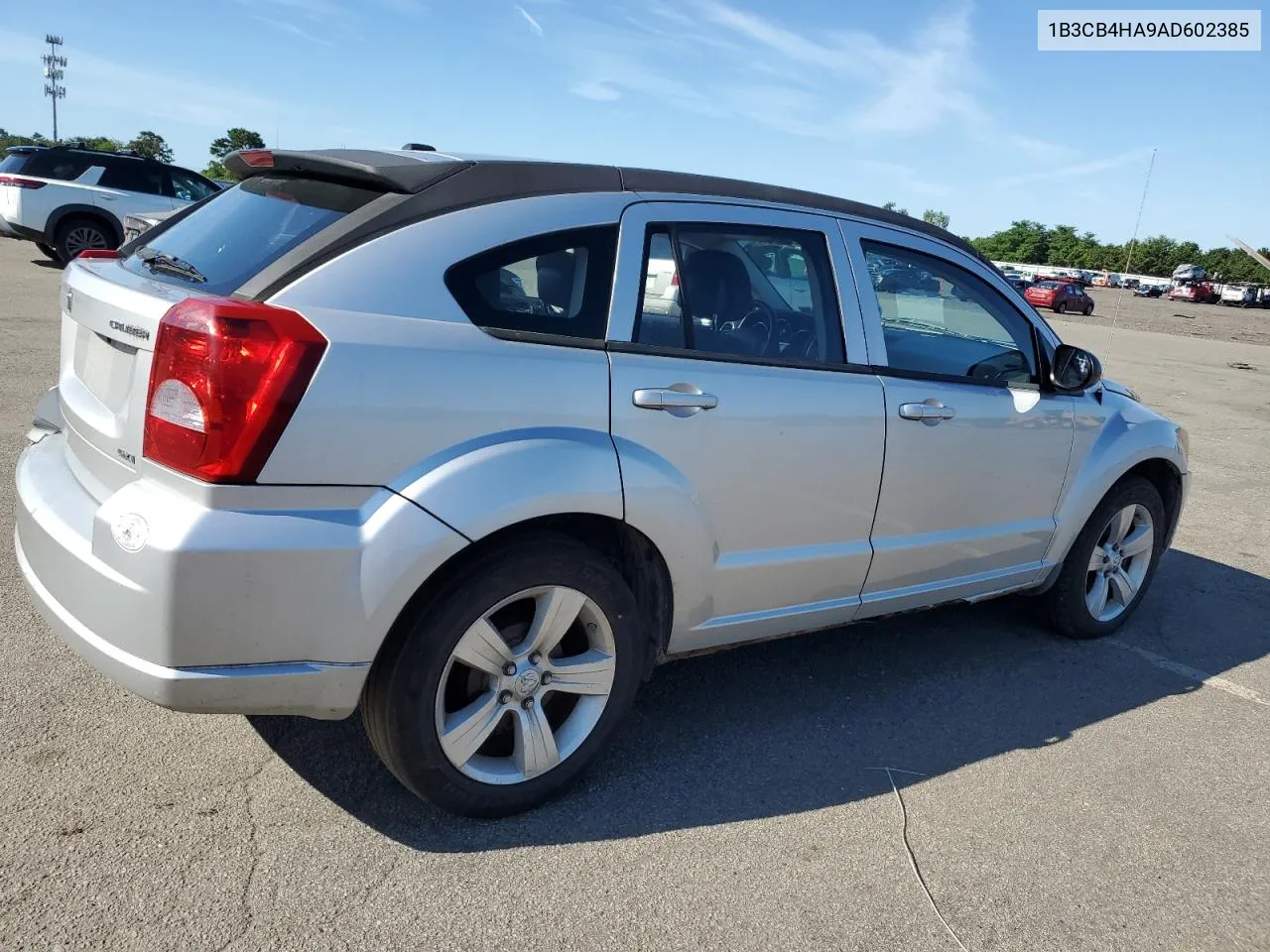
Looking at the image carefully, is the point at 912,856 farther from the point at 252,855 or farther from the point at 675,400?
the point at 252,855

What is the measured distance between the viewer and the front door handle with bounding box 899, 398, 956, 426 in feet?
11.8

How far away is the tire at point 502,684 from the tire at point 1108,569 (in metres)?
2.43

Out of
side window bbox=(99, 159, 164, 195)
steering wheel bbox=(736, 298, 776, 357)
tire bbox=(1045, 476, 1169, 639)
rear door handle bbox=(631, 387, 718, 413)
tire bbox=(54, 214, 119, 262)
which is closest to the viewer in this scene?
rear door handle bbox=(631, 387, 718, 413)

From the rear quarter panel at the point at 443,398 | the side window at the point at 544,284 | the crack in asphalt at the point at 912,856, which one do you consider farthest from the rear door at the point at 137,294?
the crack in asphalt at the point at 912,856

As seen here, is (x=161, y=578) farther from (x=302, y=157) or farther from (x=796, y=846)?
(x=796, y=846)

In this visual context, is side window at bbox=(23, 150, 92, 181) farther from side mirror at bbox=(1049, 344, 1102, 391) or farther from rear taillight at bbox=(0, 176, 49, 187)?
side mirror at bbox=(1049, 344, 1102, 391)

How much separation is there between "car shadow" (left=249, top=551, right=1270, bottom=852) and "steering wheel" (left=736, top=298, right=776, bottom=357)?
133 cm

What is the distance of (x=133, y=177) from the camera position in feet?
51.1

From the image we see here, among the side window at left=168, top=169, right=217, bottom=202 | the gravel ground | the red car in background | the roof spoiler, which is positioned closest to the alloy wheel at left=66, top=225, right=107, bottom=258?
the side window at left=168, top=169, right=217, bottom=202

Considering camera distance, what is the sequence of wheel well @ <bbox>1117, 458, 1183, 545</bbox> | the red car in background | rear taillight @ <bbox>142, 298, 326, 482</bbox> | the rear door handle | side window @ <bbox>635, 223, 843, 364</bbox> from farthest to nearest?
the red car in background → wheel well @ <bbox>1117, 458, 1183, 545</bbox> → side window @ <bbox>635, 223, 843, 364</bbox> → the rear door handle → rear taillight @ <bbox>142, 298, 326, 482</bbox>

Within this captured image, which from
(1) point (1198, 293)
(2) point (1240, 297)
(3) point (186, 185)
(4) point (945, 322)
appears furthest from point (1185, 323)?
(4) point (945, 322)

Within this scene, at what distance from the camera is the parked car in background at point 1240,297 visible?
61656mm

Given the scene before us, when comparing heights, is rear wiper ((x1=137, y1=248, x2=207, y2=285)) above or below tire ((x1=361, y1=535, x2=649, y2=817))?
above

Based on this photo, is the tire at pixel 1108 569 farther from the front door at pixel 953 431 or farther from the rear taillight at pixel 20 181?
the rear taillight at pixel 20 181
